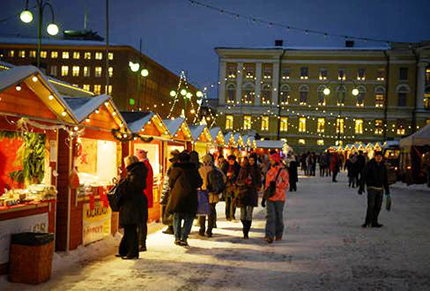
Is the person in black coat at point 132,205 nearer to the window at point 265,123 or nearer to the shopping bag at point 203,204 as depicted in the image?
the shopping bag at point 203,204

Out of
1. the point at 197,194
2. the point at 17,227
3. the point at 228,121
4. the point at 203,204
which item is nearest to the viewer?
the point at 17,227

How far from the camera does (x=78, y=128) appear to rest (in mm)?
8469

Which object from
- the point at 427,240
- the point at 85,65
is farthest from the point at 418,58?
the point at 427,240

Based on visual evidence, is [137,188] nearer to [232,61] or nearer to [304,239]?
[304,239]

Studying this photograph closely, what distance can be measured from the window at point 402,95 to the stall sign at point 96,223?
209 feet

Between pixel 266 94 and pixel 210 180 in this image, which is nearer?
pixel 210 180

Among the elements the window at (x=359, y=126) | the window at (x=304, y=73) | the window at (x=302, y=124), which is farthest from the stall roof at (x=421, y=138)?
the window at (x=304, y=73)

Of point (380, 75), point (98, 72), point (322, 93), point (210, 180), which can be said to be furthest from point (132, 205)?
point (98, 72)

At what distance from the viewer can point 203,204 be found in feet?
31.5

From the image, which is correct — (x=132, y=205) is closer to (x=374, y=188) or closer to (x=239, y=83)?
(x=374, y=188)

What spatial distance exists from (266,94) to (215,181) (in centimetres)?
5928

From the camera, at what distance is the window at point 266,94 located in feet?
223

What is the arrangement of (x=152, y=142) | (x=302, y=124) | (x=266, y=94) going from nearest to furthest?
(x=152, y=142) → (x=302, y=124) → (x=266, y=94)

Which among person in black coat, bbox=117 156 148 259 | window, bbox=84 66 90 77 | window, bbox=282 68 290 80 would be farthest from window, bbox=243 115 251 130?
person in black coat, bbox=117 156 148 259
